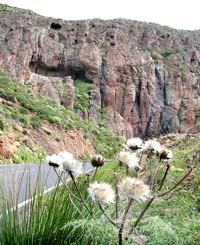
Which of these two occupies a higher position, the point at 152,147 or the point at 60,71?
the point at 152,147

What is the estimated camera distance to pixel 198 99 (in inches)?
3273

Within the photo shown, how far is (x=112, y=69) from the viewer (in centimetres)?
7381

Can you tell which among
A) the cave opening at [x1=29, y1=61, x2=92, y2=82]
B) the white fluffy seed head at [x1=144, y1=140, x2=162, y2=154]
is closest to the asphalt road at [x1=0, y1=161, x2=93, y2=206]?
the white fluffy seed head at [x1=144, y1=140, x2=162, y2=154]

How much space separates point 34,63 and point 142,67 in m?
19.0

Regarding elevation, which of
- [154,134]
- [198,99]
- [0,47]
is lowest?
[154,134]

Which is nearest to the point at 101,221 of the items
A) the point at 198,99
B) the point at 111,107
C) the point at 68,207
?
the point at 68,207

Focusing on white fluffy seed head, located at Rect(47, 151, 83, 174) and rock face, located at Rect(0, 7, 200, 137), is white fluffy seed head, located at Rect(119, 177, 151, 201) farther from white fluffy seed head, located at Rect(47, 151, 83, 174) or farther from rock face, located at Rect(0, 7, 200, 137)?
rock face, located at Rect(0, 7, 200, 137)

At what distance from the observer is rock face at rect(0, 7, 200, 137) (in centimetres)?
6353

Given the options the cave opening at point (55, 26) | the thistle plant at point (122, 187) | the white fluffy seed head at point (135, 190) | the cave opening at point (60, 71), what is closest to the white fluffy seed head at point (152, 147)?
the thistle plant at point (122, 187)

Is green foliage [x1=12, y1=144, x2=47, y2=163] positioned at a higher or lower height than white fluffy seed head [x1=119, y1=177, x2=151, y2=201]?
lower

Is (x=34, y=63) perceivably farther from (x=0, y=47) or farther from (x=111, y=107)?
(x=111, y=107)

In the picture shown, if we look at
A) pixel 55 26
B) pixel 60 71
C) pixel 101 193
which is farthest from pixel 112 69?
pixel 101 193

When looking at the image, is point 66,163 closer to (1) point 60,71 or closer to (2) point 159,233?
(2) point 159,233

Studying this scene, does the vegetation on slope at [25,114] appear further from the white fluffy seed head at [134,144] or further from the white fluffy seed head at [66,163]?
the white fluffy seed head at [66,163]
